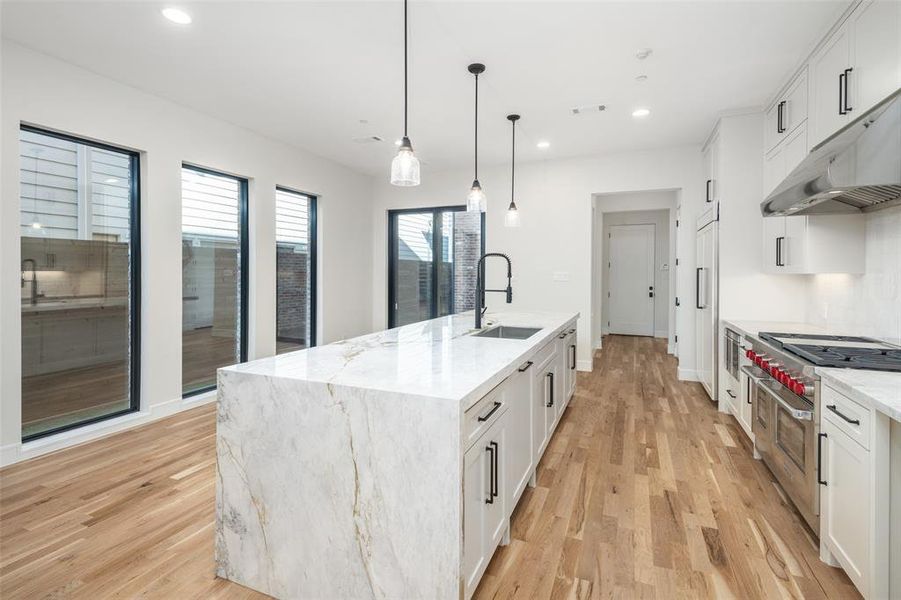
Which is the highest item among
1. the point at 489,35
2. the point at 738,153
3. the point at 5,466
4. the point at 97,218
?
the point at 489,35

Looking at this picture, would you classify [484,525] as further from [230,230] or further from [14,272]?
[230,230]

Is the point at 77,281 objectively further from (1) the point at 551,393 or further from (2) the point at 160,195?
(1) the point at 551,393

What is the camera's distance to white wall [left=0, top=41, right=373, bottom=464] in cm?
283

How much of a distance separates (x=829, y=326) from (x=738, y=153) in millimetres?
1768

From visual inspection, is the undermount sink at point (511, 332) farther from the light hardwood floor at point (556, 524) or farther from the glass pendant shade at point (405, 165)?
the glass pendant shade at point (405, 165)

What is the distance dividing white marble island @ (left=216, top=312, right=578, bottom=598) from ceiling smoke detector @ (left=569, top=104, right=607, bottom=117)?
2978mm

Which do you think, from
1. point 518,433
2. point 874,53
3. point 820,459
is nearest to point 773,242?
point 874,53

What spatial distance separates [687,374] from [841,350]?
3.10 metres

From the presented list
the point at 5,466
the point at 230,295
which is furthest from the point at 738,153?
the point at 5,466

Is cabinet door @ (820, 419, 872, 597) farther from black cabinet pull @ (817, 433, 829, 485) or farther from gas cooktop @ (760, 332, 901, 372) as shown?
gas cooktop @ (760, 332, 901, 372)

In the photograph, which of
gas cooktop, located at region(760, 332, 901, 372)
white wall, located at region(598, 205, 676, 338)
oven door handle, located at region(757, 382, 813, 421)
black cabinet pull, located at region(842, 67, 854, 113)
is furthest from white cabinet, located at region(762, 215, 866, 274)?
white wall, located at region(598, 205, 676, 338)

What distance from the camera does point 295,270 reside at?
541cm

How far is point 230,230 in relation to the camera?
14.9 feet


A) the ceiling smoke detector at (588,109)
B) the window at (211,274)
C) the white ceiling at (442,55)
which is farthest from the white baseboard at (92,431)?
the ceiling smoke detector at (588,109)
